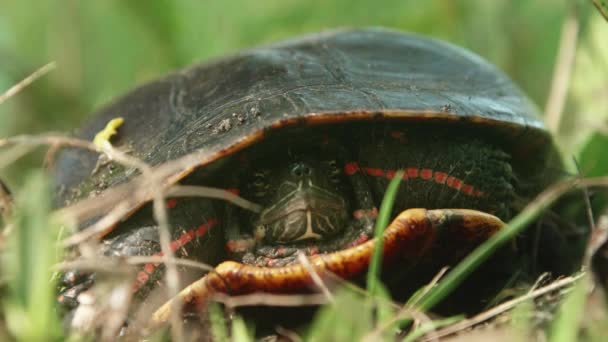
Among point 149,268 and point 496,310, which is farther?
point 149,268

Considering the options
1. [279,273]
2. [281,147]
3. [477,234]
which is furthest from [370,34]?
[279,273]

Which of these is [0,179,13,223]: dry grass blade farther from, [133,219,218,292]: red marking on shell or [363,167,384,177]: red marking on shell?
[363,167,384,177]: red marking on shell

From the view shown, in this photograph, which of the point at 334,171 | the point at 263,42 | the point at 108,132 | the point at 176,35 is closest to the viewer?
the point at 334,171

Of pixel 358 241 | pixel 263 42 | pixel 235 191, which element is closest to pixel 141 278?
pixel 235 191

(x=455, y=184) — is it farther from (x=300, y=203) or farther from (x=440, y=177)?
(x=300, y=203)

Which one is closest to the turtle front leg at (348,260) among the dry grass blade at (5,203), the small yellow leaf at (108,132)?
the dry grass blade at (5,203)

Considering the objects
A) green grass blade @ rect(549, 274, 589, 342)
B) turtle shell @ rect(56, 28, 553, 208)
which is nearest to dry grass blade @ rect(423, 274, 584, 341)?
green grass blade @ rect(549, 274, 589, 342)
